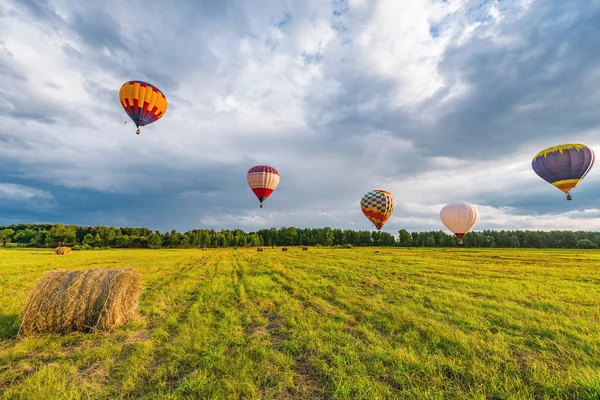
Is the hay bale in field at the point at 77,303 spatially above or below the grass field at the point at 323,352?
above

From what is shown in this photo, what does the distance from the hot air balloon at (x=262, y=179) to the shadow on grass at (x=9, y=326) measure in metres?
23.7

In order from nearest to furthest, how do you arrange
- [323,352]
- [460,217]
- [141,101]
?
1. [323,352]
2. [141,101]
3. [460,217]

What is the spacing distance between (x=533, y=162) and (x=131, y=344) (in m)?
43.9

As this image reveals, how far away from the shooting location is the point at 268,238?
5002 inches

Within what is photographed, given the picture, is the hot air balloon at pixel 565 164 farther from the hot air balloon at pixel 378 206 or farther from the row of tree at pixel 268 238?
the row of tree at pixel 268 238

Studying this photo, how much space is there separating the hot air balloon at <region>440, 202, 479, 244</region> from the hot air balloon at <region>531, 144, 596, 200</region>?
9028 mm

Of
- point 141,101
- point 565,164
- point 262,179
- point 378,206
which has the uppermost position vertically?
point 141,101

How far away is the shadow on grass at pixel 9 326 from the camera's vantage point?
6.73 m

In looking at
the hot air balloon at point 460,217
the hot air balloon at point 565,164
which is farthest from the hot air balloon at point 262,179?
the hot air balloon at point 565,164

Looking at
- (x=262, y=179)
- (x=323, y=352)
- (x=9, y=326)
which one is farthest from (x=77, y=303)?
(x=262, y=179)

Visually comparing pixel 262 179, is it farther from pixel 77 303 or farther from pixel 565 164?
pixel 565 164

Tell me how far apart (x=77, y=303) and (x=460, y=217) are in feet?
143

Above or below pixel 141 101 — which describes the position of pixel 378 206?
below

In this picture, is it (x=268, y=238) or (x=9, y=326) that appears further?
(x=268, y=238)
